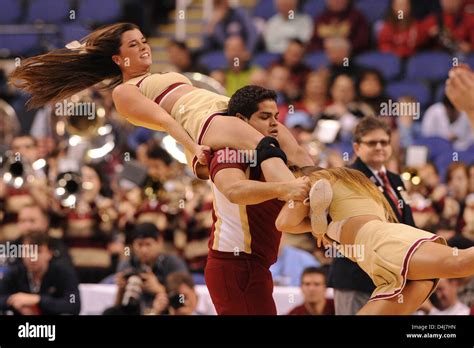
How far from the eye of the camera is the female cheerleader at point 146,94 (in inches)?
252

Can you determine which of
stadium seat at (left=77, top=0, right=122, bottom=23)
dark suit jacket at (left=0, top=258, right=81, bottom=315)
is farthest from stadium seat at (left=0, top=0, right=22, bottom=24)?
dark suit jacket at (left=0, top=258, right=81, bottom=315)

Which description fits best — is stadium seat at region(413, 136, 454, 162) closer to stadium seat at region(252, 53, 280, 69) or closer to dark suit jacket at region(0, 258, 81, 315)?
stadium seat at region(252, 53, 280, 69)

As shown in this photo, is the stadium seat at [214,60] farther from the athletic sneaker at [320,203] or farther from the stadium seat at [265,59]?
the athletic sneaker at [320,203]

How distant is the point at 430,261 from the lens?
19.7 feet

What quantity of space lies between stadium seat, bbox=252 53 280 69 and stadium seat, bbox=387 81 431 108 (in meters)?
1.26

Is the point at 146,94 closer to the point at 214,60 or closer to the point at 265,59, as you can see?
the point at 265,59

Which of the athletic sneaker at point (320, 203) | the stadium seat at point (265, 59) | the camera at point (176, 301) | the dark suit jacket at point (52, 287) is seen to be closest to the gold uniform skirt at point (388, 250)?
the athletic sneaker at point (320, 203)

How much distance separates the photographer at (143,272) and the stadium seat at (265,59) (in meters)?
3.69

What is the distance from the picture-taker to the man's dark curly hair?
652 cm

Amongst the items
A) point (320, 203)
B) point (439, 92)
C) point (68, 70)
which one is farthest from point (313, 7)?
point (320, 203)

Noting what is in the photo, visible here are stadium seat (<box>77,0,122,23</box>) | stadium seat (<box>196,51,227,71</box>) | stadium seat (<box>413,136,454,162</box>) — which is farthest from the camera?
stadium seat (<box>77,0,122,23</box>)

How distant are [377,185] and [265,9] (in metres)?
5.97

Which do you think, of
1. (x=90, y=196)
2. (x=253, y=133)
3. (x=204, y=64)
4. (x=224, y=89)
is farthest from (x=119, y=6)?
(x=253, y=133)

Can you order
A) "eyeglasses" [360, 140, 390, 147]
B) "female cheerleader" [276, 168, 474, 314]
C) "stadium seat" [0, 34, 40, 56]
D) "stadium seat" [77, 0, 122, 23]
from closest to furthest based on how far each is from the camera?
1. "female cheerleader" [276, 168, 474, 314]
2. "eyeglasses" [360, 140, 390, 147]
3. "stadium seat" [0, 34, 40, 56]
4. "stadium seat" [77, 0, 122, 23]
